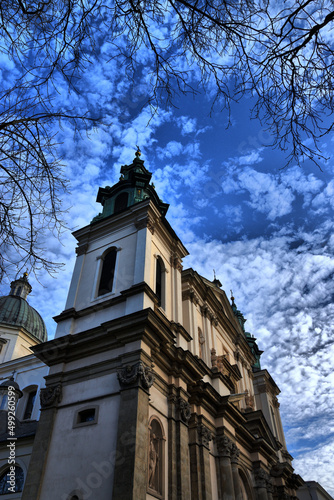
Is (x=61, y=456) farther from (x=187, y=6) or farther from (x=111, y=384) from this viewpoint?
(x=187, y=6)

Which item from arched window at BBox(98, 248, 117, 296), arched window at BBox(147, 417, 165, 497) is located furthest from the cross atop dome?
arched window at BBox(147, 417, 165, 497)

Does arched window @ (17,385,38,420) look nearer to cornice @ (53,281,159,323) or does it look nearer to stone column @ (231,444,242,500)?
cornice @ (53,281,159,323)

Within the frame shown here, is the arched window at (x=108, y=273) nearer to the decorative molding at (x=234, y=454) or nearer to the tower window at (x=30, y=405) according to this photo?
the decorative molding at (x=234, y=454)

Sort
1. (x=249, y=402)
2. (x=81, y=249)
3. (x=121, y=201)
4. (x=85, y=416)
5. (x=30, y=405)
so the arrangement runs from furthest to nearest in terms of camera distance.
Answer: (x=249, y=402), (x=30, y=405), (x=121, y=201), (x=81, y=249), (x=85, y=416)

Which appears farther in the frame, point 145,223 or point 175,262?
point 175,262

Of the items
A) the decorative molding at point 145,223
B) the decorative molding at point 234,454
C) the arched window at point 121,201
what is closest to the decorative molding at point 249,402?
the decorative molding at point 234,454

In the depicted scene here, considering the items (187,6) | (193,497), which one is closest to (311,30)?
(187,6)

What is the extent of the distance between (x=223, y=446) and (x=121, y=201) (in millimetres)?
11758

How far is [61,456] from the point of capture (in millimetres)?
11547

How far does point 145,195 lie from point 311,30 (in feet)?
52.4

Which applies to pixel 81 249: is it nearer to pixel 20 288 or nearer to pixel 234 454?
pixel 234 454


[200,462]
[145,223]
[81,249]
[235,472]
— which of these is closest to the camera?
[200,462]

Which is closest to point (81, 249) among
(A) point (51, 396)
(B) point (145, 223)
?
(B) point (145, 223)

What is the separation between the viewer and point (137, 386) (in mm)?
11406
